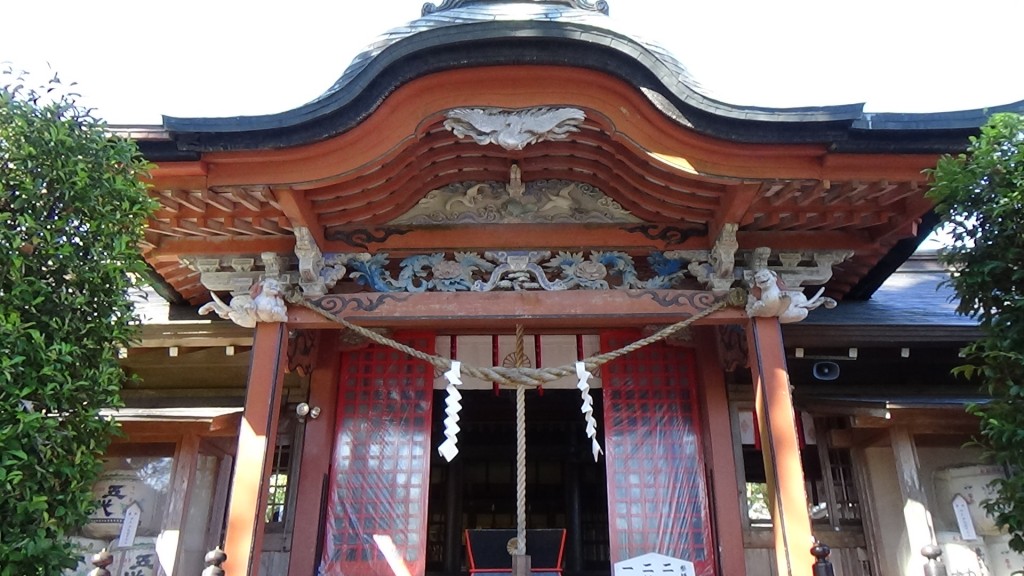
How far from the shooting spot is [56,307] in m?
4.03

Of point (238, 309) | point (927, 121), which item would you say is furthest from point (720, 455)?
point (238, 309)

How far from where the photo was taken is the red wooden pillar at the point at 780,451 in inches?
188

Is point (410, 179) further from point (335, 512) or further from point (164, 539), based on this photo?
point (164, 539)

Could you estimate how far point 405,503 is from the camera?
6.03 m

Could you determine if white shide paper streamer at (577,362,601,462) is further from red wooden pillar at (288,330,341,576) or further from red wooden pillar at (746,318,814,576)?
red wooden pillar at (288,330,341,576)

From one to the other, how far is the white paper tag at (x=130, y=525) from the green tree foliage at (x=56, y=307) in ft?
7.59

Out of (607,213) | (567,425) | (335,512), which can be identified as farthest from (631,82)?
(567,425)

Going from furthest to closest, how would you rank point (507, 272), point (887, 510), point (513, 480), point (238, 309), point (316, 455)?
point (513, 480) → point (316, 455) → point (887, 510) → point (507, 272) → point (238, 309)

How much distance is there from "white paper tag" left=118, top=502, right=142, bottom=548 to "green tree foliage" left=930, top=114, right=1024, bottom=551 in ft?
22.4

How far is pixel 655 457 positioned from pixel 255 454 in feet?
11.4

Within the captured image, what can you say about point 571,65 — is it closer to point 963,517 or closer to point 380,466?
point 380,466

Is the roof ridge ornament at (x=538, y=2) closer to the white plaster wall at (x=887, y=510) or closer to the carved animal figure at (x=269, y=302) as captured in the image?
the carved animal figure at (x=269, y=302)

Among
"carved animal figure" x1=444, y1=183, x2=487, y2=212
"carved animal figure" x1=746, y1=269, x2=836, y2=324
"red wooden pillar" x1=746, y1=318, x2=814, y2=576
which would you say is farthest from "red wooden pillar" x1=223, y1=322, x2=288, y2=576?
"carved animal figure" x1=746, y1=269, x2=836, y2=324

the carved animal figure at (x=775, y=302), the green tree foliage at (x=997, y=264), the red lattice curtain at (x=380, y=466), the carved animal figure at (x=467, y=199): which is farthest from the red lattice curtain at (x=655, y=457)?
the green tree foliage at (x=997, y=264)
